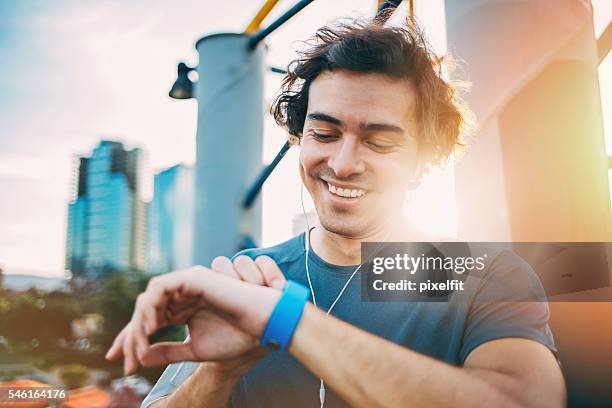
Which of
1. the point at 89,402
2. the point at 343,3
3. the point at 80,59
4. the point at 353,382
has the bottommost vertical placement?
the point at 89,402

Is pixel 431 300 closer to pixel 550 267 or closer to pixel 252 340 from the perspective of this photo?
pixel 550 267

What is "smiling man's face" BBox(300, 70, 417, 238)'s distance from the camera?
1.07 metres

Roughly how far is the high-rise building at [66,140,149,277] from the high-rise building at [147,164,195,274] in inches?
1.1

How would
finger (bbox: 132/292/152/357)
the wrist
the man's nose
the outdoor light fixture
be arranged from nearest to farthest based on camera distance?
finger (bbox: 132/292/152/357) < the wrist < the man's nose < the outdoor light fixture

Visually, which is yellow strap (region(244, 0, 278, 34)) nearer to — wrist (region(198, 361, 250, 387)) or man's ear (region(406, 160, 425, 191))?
man's ear (region(406, 160, 425, 191))

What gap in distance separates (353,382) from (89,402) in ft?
2.40

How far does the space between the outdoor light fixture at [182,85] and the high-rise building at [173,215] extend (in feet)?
0.58

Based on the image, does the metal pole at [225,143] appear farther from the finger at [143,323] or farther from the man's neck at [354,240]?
the finger at [143,323]

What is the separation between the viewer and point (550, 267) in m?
1.16

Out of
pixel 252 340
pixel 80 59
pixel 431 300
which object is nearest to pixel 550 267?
pixel 431 300

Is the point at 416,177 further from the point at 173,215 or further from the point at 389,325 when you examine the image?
the point at 173,215

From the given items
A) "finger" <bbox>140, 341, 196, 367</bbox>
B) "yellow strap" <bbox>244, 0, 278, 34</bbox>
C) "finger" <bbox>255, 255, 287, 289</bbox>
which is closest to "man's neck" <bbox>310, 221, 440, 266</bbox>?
"finger" <bbox>255, 255, 287, 289</bbox>

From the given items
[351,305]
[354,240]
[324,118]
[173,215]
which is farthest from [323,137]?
[173,215]

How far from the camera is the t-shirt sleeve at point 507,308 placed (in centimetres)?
91
